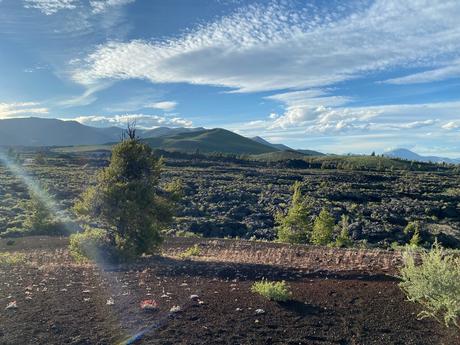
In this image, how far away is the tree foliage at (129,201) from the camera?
1809 centimetres

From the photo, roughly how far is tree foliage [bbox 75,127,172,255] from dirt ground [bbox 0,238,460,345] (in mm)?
4066

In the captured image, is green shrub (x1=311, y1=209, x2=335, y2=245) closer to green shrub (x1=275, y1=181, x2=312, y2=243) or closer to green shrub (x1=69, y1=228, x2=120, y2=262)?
green shrub (x1=275, y1=181, x2=312, y2=243)

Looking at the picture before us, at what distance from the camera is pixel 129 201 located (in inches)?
701

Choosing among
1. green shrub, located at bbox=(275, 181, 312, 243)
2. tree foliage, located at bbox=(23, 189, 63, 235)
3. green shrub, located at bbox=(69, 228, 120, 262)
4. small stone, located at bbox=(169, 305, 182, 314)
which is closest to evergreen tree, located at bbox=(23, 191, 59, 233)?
tree foliage, located at bbox=(23, 189, 63, 235)

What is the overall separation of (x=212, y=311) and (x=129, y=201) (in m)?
9.10

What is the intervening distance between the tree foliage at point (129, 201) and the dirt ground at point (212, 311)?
13.3ft

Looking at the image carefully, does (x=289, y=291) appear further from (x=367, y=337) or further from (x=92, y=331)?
(x=92, y=331)

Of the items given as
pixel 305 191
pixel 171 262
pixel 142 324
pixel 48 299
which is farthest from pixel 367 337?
pixel 305 191

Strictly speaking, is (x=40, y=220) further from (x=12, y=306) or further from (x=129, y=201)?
(x=12, y=306)

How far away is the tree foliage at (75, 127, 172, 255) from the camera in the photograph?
59.4ft

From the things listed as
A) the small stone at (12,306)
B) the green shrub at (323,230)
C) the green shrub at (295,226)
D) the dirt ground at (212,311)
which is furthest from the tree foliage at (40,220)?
the small stone at (12,306)

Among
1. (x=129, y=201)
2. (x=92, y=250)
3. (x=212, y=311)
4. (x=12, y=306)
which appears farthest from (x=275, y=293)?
(x=92, y=250)

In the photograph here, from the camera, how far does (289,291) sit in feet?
36.7

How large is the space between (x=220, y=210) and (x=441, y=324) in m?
44.3
